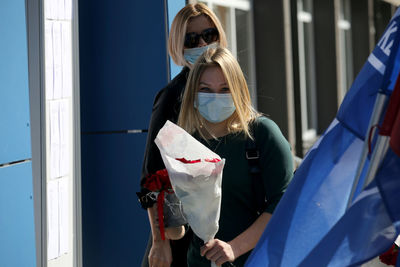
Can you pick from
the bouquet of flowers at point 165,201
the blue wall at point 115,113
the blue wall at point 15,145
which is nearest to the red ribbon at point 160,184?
the bouquet of flowers at point 165,201

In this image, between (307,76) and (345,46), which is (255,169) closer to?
(307,76)

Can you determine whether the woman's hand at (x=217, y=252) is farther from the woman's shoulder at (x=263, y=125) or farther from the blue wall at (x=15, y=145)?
the blue wall at (x=15, y=145)

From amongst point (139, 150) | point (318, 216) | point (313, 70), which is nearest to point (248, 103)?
point (318, 216)

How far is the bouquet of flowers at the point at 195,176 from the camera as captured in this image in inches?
89.8

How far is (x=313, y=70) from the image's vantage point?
1302 cm

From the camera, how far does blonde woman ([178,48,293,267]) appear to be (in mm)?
2510

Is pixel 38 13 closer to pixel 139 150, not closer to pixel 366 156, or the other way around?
pixel 139 150

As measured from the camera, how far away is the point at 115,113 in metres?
5.00

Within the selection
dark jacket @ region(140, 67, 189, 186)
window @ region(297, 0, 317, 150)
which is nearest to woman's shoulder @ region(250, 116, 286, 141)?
dark jacket @ region(140, 67, 189, 186)

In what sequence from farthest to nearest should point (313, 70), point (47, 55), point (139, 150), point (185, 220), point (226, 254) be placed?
1. point (313, 70)
2. point (139, 150)
3. point (47, 55)
4. point (185, 220)
5. point (226, 254)

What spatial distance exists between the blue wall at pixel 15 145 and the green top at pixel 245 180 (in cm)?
107

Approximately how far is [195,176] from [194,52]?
4.20 feet

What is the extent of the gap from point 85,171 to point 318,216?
3394 mm

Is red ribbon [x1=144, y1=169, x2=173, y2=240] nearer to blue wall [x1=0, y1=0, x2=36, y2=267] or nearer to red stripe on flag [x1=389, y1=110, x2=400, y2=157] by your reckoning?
blue wall [x1=0, y1=0, x2=36, y2=267]
